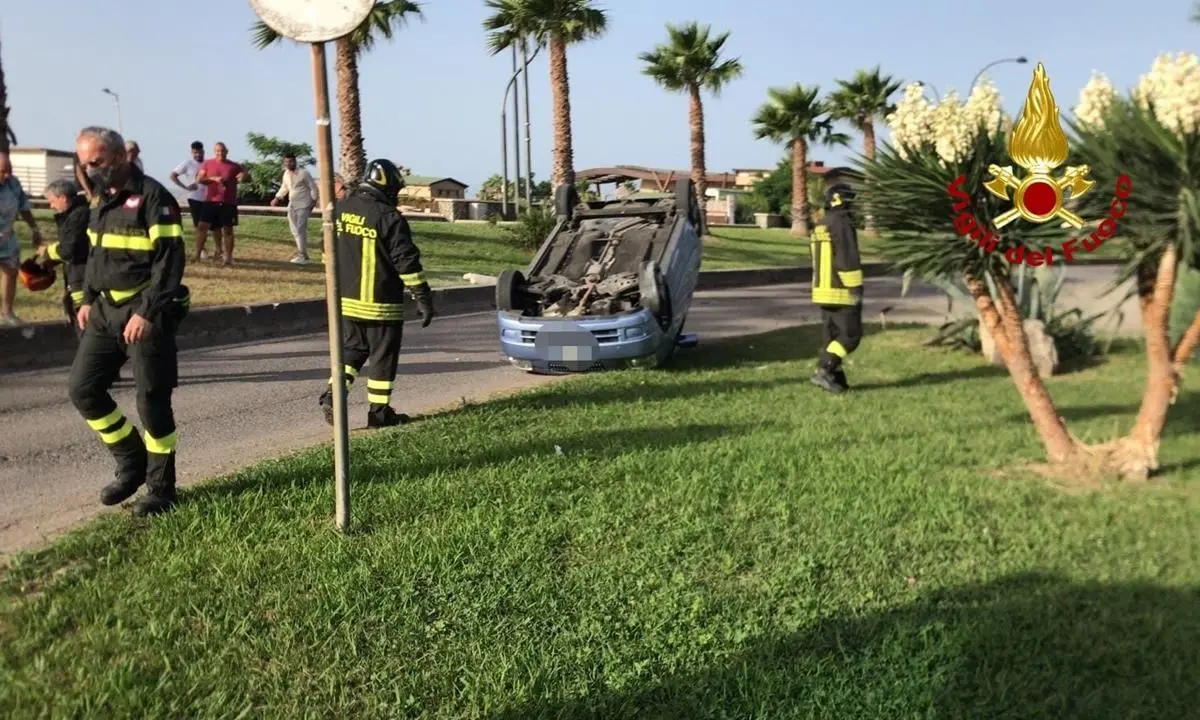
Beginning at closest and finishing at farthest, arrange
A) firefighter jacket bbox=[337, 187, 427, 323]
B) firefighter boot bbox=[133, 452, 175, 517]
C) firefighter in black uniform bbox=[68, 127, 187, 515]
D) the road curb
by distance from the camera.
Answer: firefighter in black uniform bbox=[68, 127, 187, 515]
firefighter boot bbox=[133, 452, 175, 517]
firefighter jacket bbox=[337, 187, 427, 323]
the road curb

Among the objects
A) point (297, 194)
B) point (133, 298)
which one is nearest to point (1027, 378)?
point (133, 298)

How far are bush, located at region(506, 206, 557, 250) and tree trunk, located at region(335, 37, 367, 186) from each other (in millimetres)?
3963

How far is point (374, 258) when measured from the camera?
617cm

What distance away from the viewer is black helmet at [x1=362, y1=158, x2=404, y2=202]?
20.5ft

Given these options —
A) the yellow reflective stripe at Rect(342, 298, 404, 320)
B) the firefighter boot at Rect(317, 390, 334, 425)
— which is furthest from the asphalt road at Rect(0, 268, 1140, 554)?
the yellow reflective stripe at Rect(342, 298, 404, 320)

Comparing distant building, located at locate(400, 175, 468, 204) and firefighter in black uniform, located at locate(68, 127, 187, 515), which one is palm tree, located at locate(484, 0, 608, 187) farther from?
distant building, located at locate(400, 175, 468, 204)

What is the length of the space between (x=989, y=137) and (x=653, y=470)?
261cm

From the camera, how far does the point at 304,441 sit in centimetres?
614

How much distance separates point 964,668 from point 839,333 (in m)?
5.00

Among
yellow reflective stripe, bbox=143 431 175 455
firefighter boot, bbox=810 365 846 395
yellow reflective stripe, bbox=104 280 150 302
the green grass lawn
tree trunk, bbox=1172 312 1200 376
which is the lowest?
the green grass lawn

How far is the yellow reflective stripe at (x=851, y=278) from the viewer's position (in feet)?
24.8

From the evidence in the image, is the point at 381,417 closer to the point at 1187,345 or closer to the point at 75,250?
the point at 75,250

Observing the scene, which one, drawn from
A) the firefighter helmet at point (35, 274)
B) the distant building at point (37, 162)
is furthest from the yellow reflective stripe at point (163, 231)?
the distant building at point (37, 162)

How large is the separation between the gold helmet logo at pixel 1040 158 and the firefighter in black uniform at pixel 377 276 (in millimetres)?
3671
